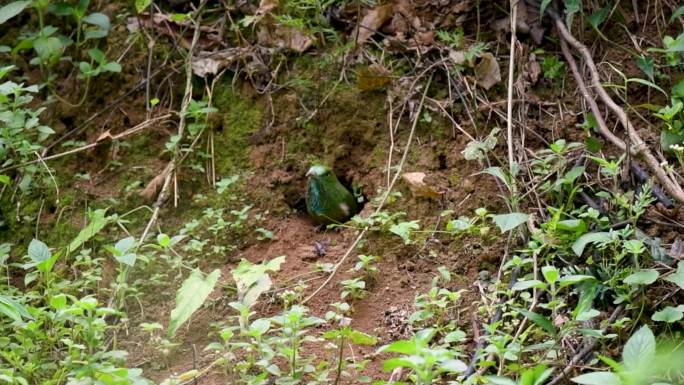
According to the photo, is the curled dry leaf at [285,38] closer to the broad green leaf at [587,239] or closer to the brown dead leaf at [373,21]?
the brown dead leaf at [373,21]

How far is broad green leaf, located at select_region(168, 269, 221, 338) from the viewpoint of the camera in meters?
3.00

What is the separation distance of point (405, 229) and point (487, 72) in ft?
3.05

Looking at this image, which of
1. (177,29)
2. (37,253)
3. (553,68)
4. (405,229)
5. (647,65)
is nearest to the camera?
(37,253)

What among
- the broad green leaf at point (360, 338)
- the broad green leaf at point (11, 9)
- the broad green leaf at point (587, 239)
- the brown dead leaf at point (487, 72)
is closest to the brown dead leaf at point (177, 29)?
the broad green leaf at point (11, 9)

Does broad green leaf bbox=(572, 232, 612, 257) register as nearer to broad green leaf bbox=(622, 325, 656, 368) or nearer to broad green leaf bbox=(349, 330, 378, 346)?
broad green leaf bbox=(622, 325, 656, 368)

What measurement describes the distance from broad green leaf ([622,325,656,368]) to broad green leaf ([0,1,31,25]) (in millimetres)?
3111

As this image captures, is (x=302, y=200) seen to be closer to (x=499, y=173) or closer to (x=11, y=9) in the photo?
(x=499, y=173)

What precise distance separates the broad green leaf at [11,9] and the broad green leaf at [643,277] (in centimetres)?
296

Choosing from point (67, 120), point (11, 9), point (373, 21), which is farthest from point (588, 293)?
point (11, 9)

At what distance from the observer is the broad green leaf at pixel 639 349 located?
2260 mm

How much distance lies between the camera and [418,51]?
3941mm

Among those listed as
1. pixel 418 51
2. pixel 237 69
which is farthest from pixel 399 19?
pixel 237 69

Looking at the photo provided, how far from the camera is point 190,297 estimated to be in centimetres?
305

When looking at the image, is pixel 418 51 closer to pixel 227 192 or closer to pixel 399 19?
pixel 399 19
